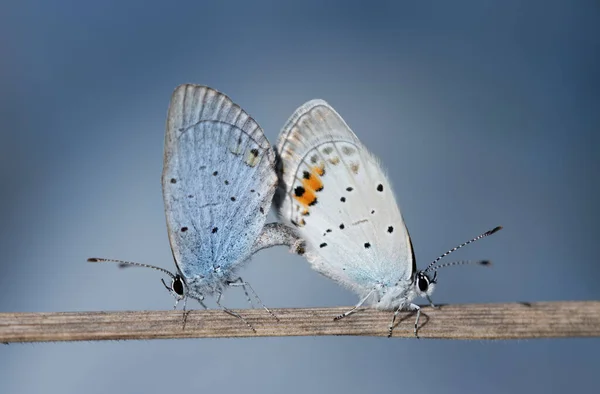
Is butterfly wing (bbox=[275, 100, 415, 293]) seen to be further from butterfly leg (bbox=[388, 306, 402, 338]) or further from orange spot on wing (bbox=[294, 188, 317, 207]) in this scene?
butterfly leg (bbox=[388, 306, 402, 338])

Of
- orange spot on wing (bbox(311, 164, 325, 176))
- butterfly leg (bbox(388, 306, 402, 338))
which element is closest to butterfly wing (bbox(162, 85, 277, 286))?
orange spot on wing (bbox(311, 164, 325, 176))

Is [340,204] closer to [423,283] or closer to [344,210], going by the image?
[344,210]

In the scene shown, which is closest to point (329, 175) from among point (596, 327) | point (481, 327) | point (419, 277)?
point (419, 277)

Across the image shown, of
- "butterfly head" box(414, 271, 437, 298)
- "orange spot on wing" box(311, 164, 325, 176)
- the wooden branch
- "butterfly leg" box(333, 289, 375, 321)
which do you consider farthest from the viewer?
"orange spot on wing" box(311, 164, 325, 176)

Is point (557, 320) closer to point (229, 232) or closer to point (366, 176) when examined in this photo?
point (366, 176)

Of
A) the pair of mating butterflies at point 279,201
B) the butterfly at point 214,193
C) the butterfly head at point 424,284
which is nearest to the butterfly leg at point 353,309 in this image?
the pair of mating butterflies at point 279,201

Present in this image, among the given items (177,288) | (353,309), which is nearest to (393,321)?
(353,309)

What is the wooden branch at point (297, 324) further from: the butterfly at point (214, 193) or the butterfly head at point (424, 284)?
the butterfly at point (214, 193)
